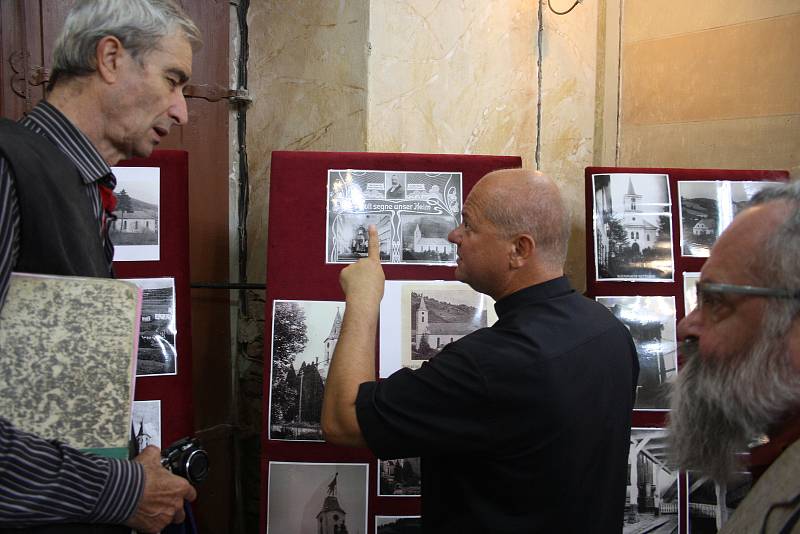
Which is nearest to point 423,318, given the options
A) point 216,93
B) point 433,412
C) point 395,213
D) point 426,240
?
point 426,240

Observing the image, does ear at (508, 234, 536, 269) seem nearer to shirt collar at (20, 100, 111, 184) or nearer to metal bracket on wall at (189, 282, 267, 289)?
shirt collar at (20, 100, 111, 184)

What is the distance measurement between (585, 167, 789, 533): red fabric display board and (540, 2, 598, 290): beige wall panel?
64cm

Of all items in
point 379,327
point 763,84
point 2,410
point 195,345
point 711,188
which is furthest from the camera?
point 195,345

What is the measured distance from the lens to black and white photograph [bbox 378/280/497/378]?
2.47 m

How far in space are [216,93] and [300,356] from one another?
4.73 ft

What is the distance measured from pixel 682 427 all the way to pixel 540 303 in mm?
535

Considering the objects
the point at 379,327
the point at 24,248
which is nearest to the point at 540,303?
the point at 379,327

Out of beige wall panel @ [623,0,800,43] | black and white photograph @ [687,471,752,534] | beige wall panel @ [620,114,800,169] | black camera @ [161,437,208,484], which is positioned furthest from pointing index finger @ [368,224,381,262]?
beige wall panel @ [623,0,800,43]

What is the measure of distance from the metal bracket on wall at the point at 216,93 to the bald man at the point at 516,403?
179cm

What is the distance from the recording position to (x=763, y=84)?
3.03 meters

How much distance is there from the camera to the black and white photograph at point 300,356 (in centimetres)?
245

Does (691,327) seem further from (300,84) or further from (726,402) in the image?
(300,84)

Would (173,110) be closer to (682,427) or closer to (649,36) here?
(682,427)

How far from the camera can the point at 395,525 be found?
94.8 inches
